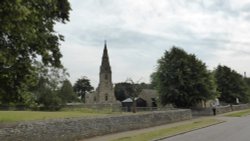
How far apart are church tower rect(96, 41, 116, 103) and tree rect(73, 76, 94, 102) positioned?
1820 inches

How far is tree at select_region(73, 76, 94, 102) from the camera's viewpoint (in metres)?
152

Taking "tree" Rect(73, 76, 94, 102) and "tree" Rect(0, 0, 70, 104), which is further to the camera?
"tree" Rect(73, 76, 94, 102)

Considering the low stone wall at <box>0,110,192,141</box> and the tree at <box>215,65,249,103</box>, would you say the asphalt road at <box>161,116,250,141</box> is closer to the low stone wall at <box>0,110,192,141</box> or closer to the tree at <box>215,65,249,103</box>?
the low stone wall at <box>0,110,192,141</box>

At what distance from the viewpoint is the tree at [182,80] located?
48688 millimetres

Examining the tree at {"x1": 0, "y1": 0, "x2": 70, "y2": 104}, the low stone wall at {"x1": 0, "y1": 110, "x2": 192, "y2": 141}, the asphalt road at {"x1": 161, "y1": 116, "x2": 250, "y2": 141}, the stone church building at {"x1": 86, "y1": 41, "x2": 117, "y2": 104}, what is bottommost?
the asphalt road at {"x1": 161, "y1": 116, "x2": 250, "y2": 141}

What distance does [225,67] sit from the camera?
7862cm

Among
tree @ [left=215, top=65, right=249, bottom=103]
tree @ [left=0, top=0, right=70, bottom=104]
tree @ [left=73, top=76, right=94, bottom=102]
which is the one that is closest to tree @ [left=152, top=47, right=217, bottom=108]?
tree @ [left=215, top=65, right=249, bottom=103]

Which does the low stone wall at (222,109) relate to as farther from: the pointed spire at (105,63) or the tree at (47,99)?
the pointed spire at (105,63)

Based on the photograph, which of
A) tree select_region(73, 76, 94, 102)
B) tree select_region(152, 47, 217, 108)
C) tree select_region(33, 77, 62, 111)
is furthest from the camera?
tree select_region(73, 76, 94, 102)

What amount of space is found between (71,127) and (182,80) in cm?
3032

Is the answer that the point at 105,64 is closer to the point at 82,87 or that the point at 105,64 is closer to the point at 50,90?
the point at 50,90

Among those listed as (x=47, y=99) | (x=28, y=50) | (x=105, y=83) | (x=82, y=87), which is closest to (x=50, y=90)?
(x=47, y=99)

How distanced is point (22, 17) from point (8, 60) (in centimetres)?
496

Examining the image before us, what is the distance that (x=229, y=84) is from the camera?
76312mm
